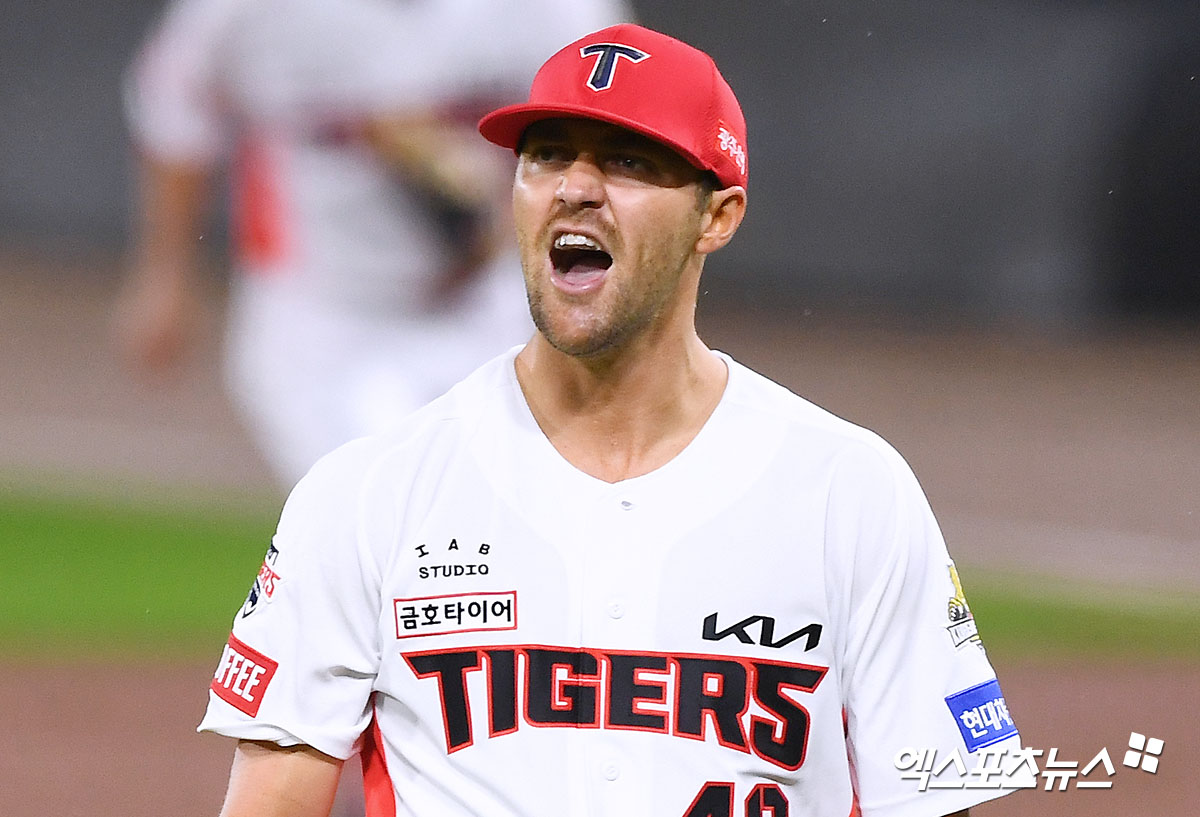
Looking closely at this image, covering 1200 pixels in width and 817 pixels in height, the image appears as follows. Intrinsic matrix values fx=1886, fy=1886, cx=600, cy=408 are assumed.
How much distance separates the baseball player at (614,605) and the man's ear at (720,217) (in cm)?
2

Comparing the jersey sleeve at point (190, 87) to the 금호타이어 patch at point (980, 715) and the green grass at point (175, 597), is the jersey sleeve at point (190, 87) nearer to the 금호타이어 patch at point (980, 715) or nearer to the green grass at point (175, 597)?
the green grass at point (175, 597)

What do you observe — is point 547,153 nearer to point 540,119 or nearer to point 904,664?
point 540,119

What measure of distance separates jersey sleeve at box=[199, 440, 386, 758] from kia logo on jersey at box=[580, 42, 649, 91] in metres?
0.69

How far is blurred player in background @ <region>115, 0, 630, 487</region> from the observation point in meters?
5.82

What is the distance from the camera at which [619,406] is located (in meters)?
2.95

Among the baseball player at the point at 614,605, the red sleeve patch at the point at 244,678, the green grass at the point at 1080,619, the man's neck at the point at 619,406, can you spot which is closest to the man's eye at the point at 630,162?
the baseball player at the point at 614,605

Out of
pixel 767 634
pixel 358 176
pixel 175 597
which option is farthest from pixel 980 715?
pixel 175 597

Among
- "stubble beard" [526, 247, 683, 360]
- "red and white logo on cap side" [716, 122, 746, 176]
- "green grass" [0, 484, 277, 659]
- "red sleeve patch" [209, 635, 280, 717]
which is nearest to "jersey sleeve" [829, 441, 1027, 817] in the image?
"stubble beard" [526, 247, 683, 360]

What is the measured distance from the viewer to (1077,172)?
15.1 meters

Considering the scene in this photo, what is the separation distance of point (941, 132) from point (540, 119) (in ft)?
41.8

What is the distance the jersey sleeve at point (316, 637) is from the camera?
2.83 m

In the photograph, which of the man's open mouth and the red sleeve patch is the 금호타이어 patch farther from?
the red sleeve patch

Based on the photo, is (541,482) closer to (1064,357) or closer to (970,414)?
(970,414)

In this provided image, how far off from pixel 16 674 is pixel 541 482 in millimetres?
5764
